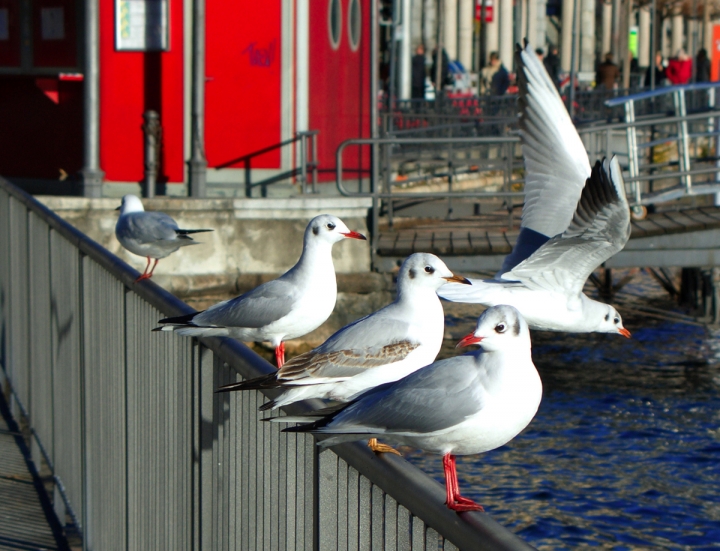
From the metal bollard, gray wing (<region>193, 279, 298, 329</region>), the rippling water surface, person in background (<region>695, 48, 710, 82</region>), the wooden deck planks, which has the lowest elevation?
the rippling water surface

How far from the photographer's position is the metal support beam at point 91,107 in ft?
39.2

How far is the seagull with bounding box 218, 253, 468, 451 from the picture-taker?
3.47m

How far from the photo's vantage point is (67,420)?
17.1 ft

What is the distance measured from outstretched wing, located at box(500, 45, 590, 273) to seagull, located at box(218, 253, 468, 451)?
3.35 metres

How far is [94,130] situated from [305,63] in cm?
266

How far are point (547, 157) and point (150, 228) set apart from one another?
259cm

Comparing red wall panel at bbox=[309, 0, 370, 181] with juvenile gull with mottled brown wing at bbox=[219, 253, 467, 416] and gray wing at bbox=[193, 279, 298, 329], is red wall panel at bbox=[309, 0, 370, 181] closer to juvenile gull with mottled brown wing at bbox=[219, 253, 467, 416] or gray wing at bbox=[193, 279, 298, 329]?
gray wing at bbox=[193, 279, 298, 329]

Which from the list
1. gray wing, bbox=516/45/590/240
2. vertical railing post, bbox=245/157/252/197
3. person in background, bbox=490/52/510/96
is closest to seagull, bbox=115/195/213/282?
gray wing, bbox=516/45/590/240

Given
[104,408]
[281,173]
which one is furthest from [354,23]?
[104,408]

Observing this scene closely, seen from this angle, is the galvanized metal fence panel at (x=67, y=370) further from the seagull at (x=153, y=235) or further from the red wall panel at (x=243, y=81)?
the red wall panel at (x=243, y=81)

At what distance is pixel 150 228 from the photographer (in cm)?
663

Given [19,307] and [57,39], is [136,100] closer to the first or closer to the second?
[57,39]

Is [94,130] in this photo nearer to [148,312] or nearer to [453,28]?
[148,312]

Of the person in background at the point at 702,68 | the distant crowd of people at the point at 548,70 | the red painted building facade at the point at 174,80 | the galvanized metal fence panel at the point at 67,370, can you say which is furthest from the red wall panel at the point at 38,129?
the person in background at the point at 702,68
